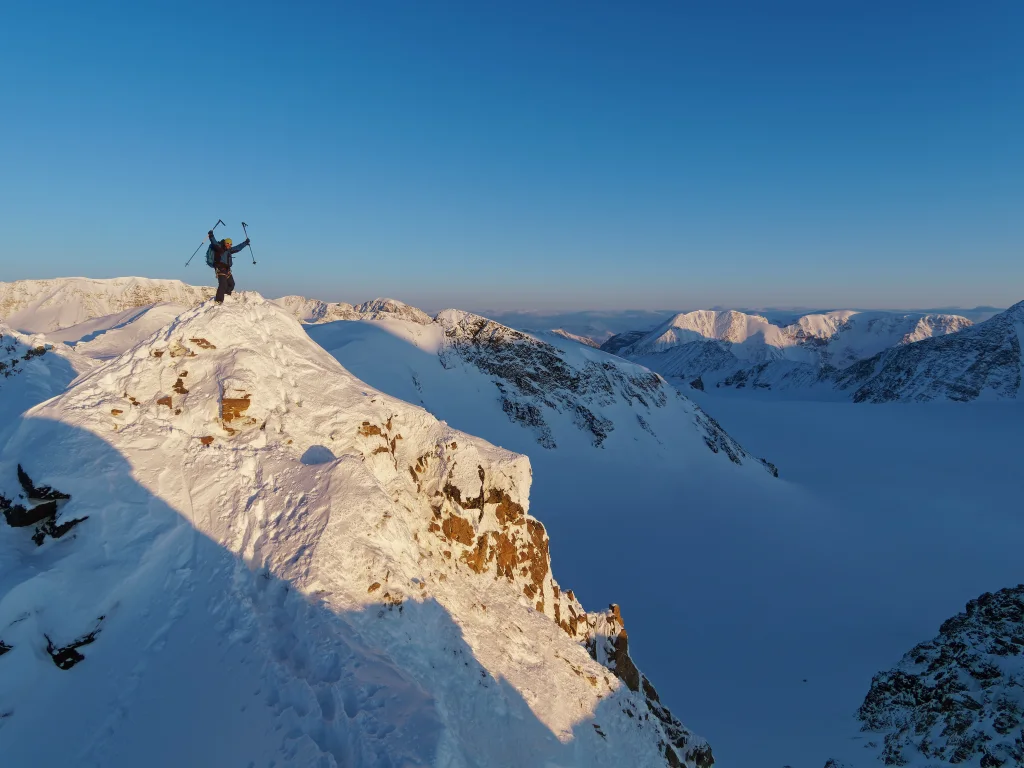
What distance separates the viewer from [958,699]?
49.9 feet

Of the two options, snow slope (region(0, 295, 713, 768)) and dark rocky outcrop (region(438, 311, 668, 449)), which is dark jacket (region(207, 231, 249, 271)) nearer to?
snow slope (region(0, 295, 713, 768))

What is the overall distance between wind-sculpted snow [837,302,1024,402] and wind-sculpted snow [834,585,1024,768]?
14032 centimetres

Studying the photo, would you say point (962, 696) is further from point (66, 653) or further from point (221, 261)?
point (221, 261)

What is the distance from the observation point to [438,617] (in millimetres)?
10328

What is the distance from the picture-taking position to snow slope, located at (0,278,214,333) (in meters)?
80.6

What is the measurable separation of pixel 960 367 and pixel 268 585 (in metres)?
177

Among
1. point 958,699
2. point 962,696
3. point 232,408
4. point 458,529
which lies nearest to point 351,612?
point 458,529

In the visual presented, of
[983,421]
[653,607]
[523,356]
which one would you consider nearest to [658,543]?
[653,607]

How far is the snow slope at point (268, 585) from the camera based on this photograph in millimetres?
6957

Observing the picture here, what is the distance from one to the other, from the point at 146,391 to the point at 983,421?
125341 millimetres

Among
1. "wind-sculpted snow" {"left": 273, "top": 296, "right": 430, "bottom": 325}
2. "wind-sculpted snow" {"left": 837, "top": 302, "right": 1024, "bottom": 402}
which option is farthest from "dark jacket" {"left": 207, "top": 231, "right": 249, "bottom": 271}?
"wind-sculpted snow" {"left": 837, "top": 302, "right": 1024, "bottom": 402}

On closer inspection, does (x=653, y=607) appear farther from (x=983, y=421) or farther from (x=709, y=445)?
(x=983, y=421)

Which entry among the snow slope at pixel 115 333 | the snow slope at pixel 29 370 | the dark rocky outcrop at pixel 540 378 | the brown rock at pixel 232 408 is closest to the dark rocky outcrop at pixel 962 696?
the brown rock at pixel 232 408

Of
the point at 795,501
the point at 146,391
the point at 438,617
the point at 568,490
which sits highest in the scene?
the point at 146,391
